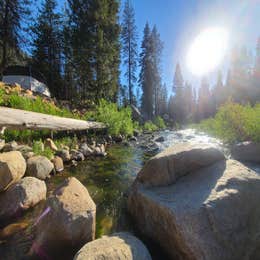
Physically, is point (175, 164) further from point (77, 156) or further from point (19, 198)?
point (77, 156)

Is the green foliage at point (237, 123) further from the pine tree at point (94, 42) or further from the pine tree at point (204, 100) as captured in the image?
the pine tree at point (204, 100)

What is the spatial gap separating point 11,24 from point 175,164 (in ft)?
51.3

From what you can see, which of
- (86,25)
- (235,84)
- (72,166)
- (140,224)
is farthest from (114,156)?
(235,84)

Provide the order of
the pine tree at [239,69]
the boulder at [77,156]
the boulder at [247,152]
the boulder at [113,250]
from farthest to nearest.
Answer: the pine tree at [239,69] → the boulder at [77,156] → the boulder at [247,152] → the boulder at [113,250]

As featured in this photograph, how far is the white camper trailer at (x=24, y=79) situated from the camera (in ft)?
38.6

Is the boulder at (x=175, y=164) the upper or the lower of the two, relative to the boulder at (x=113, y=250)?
upper

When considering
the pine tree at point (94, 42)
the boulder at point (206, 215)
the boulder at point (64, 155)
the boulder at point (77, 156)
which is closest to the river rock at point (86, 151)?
the boulder at point (77, 156)

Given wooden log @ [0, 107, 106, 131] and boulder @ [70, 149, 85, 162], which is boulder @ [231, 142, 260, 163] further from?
wooden log @ [0, 107, 106, 131]

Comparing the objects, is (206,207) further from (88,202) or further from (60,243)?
(60,243)

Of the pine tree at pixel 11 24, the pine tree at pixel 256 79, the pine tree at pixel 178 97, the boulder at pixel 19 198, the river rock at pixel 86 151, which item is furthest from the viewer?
the pine tree at pixel 178 97

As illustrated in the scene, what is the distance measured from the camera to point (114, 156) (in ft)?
18.0

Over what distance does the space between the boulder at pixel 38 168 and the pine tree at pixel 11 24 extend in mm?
11725

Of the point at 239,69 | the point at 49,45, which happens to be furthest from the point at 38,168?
the point at 239,69

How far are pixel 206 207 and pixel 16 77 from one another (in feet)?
48.9
